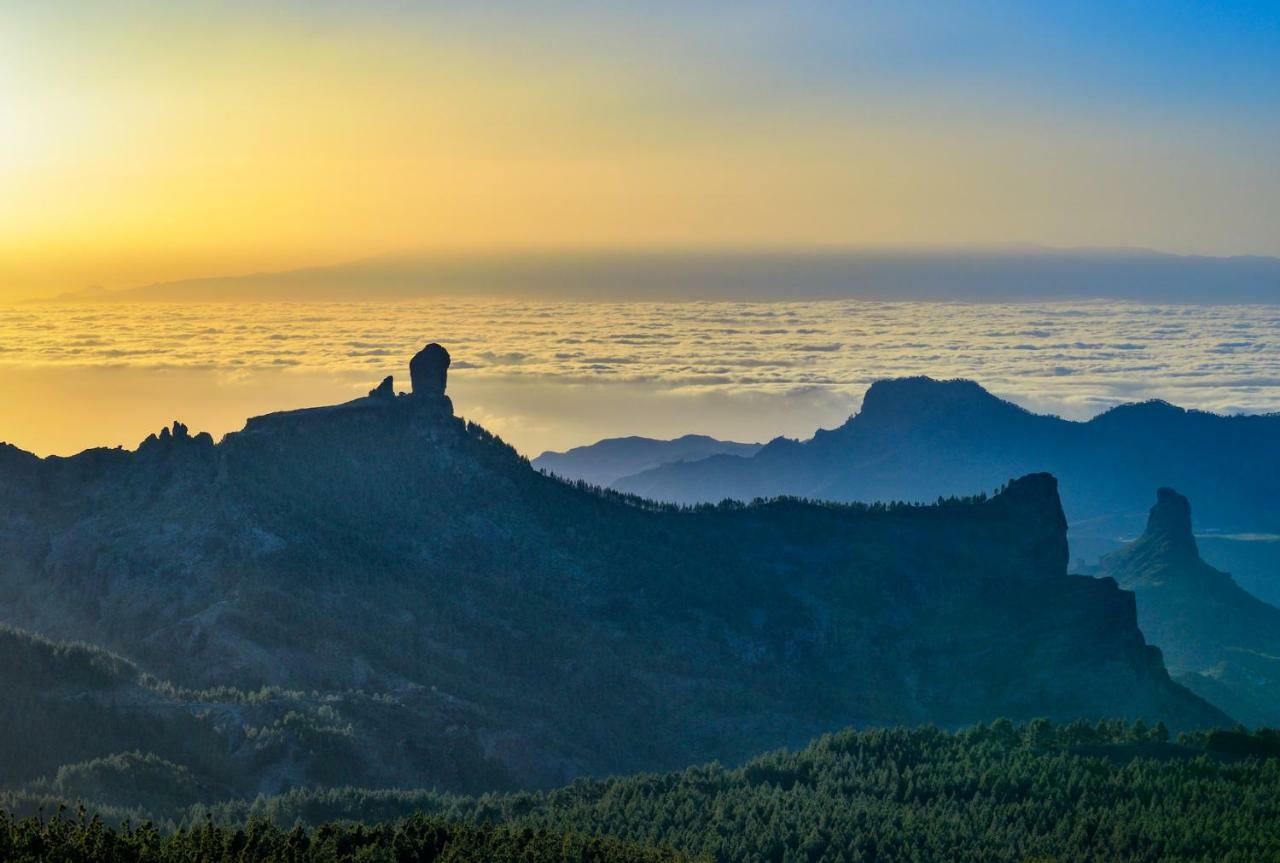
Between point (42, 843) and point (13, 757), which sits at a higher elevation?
point (42, 843)

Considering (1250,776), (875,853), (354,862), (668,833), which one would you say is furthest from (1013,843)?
(354,862)

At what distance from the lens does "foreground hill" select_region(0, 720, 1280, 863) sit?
151 meters

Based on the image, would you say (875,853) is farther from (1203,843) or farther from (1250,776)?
(1250,776)

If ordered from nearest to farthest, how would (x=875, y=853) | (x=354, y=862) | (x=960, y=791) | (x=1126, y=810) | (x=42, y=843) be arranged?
(x=42, y=843) → (x=354, y=862) → (x=875, y=853) → (x=1126, y=810) → (x=960, y=791)

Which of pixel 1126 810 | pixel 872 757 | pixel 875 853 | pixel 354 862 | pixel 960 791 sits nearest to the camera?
pixel 354 862

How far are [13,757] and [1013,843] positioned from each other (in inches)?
3747

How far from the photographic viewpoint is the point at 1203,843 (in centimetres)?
16388

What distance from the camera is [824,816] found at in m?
171

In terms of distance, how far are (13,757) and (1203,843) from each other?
110m

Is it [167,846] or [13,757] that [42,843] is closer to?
[167,846]

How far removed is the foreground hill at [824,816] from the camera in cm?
15088

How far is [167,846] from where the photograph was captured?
139m

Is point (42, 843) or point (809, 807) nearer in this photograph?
point (42, 843)

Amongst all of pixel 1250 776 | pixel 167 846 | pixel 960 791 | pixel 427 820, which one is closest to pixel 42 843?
pixel 167 846
